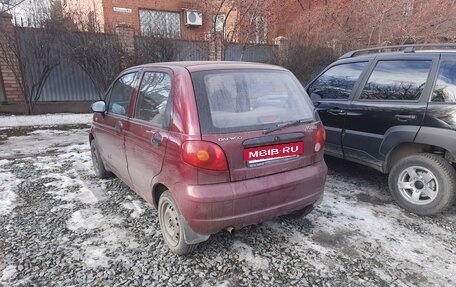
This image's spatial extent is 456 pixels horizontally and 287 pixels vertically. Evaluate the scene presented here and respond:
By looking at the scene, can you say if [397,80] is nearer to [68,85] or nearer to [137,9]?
[68,85]

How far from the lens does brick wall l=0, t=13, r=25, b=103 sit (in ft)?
27.9

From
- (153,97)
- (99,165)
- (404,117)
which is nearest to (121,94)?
(153,97)

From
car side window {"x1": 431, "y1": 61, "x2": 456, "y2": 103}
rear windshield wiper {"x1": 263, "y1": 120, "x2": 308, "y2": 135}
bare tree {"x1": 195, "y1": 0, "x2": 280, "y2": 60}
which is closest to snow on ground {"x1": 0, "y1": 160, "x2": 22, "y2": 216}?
rear windshield wiper {"x1": 263, "y1": 120, "x2": 308, "y2": 135}

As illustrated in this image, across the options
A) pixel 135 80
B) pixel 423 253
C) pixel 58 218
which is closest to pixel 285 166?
A: pixel 423 253

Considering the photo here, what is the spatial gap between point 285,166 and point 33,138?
6730 mm

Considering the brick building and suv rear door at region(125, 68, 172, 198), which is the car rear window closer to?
suv rear door at region(125, 68, 172, 198)

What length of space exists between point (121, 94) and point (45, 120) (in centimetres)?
655

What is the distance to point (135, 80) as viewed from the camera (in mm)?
3350

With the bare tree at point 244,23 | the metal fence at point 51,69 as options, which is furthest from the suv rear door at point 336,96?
the bare tree at point 244,23

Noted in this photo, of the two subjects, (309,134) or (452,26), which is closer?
(309,134)

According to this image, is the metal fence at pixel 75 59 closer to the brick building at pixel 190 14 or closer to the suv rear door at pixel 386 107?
the brick building at pixel 190 14

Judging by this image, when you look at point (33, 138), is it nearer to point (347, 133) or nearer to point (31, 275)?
point (31, 275)

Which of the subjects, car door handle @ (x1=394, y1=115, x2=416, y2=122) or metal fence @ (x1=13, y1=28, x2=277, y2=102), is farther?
metal fence @ (x1=13, y1=28, x2=277, y2=102)

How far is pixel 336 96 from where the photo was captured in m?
4.56
